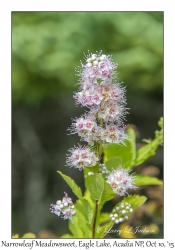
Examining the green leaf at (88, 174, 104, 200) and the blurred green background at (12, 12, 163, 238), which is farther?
the blurred green background at (12, 12, 163, 238)

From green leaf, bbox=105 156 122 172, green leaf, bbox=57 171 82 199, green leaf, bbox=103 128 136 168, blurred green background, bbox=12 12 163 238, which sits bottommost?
green leaf, bbox=57 171 82 199

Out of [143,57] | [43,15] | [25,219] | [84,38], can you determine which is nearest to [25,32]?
[43,15]

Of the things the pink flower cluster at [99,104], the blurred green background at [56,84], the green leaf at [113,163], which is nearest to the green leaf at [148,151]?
the green leaf at [113,163]

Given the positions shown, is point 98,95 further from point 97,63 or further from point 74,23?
point 74,23

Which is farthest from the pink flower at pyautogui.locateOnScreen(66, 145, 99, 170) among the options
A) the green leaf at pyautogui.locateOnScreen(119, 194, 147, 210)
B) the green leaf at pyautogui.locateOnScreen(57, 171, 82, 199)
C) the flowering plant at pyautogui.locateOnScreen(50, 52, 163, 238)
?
the green leaf at pyautogui.locateOnScreen(119, 194, 147, 210)

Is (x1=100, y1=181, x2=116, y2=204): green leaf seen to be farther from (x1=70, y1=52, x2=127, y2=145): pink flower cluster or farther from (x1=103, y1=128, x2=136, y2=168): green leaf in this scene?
(x1=103, y1=128, x2=136, y2=168): green leaf

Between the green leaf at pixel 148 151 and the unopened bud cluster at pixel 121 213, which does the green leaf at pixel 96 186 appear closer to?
the unopened bud cluster at pixel 121 213
